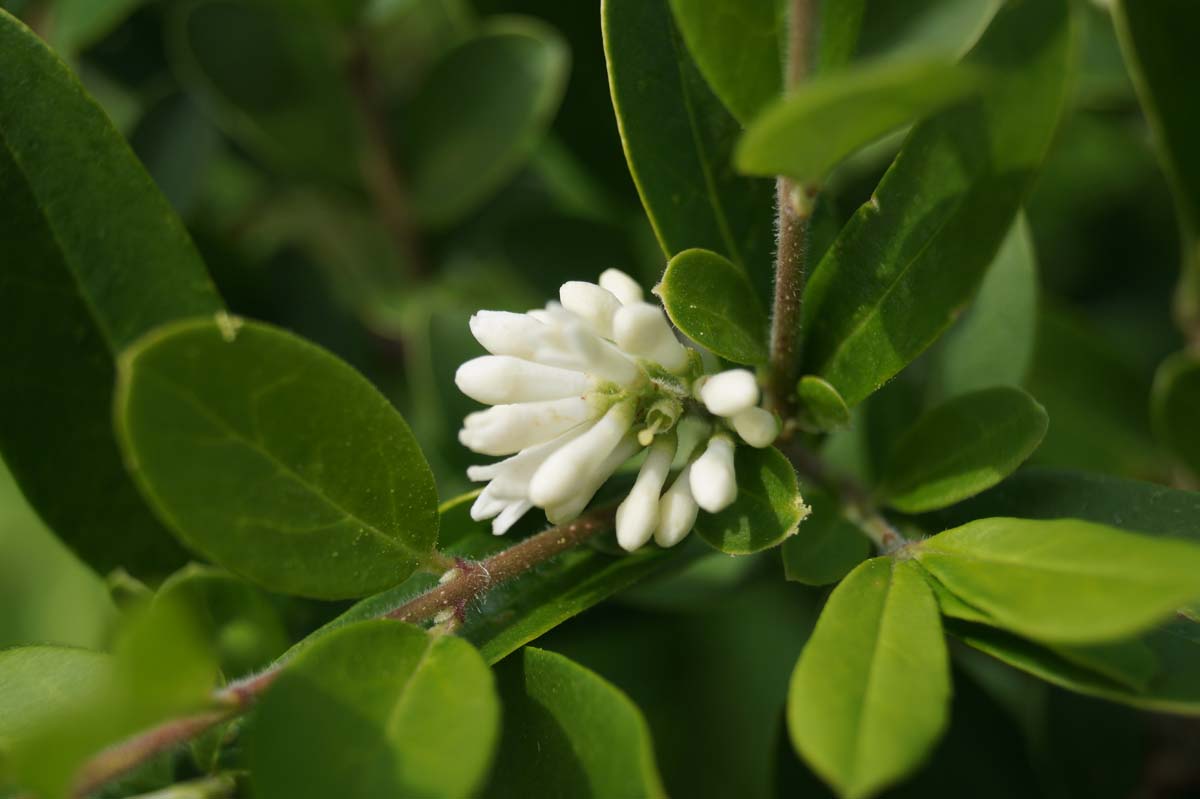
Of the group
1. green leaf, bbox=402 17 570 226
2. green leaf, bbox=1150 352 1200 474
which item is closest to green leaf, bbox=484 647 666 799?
green leaf, bbox=1150 352 1200 474

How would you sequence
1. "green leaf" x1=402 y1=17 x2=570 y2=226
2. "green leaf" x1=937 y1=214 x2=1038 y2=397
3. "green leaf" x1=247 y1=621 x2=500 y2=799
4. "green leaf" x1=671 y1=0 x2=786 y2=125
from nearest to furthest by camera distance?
"green leaf" x1=247 y1=621 x2=500 y2=799, "green leaf" x1=671 y1=0 x2=786 y2=125, "green leaf" x1=937 y1=214 x2=1038 y2=397, "green leaf" x1=402 y1=17 x2=570 y2=226

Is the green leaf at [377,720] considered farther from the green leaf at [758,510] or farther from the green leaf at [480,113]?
the green leaf at [480,113]

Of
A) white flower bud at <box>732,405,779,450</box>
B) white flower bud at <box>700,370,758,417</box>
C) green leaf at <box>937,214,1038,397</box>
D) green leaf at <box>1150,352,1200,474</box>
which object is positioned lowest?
green leaf at <box>1150,352,1200,474</box>

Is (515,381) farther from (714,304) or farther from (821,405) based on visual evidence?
(821,405)

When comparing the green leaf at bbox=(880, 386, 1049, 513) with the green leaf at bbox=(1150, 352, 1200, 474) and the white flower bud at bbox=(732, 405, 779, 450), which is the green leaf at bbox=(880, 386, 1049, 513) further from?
the green leaf at bbox=(1150, 352, 1200, 474)

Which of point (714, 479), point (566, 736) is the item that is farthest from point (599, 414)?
point (566, 736)

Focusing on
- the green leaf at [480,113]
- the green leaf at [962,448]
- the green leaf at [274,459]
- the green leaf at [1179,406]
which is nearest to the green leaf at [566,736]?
the green leaf at [274,459]
